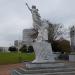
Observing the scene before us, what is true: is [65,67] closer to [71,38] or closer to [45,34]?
[45,34]

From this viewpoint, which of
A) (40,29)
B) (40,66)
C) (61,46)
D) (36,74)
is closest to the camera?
(36,74)

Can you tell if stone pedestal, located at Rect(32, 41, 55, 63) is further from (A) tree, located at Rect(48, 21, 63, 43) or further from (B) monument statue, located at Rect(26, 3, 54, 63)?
(A) tree, located at Rect(48, 21, 63, 43)

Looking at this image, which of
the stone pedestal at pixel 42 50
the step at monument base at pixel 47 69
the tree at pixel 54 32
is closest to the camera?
the step at monument base at pixel 47 69

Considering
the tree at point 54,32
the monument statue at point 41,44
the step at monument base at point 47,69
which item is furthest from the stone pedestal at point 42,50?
the tree at point 54,32

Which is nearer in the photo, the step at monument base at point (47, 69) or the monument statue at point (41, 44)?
the step at monument base at point (47, 69)

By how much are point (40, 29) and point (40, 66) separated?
237 centimetres

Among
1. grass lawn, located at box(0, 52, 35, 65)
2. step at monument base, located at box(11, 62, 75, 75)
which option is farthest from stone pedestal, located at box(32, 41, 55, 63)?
grass lawn, located at box(0, 52, 35, 65)

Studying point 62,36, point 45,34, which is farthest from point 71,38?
point 45,34

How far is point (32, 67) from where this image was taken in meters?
16.0

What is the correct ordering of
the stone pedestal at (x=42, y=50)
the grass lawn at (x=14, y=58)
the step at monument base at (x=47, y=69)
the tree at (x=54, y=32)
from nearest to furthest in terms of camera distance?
the step at monument base at (x=47, y=69), the stone pedestal at (x=42, y=50), the grass lawn at (x=14, y=58), the tree at (x=54, y=32)

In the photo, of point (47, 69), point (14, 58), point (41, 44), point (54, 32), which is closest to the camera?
point (47, 69)

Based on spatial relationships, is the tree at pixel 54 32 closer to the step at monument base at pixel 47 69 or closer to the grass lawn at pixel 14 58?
the grass lawn at pixel 14 58

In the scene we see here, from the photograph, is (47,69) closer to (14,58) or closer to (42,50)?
(42,50)

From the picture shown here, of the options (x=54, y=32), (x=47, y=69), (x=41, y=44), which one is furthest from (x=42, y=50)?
(x=54, y=32)
